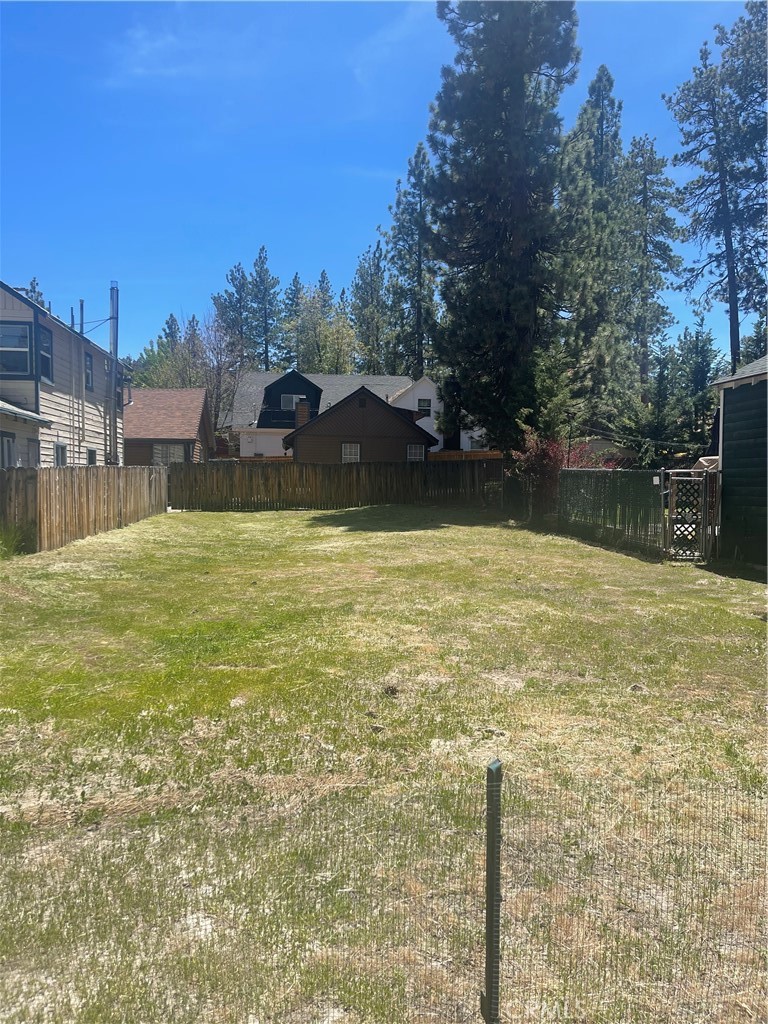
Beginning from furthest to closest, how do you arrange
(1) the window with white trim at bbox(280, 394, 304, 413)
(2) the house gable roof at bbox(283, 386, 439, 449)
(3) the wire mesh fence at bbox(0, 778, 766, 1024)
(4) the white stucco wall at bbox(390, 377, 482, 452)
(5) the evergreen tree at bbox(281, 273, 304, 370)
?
(5) the evergreen tree at bbox(281, 273, 304, 370), (4) the white stucco wall at bbox(390, 377, 482, 452), (1) the window with white trim at bbox(280, 394, 304, 413), (2) the house gable roof at bbox(283, 386, 439, 449), (3) the wire mesh fence at bbox(0, 778, 766, 1024)

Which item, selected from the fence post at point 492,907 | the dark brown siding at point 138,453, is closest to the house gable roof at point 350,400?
the dark brown siding at point 138,453

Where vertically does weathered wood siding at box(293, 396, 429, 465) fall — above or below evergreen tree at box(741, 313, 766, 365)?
below

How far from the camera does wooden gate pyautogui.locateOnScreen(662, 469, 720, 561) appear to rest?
12.7 m

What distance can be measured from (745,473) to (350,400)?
22808 millimetres

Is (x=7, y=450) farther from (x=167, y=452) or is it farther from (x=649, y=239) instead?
(x=649, y=239)

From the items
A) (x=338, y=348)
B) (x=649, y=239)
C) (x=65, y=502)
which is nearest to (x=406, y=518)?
(x=65, y=502)

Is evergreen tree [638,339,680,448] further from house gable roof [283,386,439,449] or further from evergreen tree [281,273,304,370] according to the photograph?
evergreen tree [281,273,304,370]

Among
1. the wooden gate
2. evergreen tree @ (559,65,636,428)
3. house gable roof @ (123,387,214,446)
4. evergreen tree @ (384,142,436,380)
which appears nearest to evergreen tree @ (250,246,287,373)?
evergreen tree @ (384,142,436,380)

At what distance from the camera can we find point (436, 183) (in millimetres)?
23844

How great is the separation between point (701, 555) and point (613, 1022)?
1171 centimetres

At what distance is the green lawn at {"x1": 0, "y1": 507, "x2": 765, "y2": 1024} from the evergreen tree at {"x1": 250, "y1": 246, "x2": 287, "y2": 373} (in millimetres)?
61337

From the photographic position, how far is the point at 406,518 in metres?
21.8

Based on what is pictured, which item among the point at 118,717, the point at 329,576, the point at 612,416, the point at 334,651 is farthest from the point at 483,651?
the point at 612,416

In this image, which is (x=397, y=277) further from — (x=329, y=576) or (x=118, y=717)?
(x=118, y=717)
